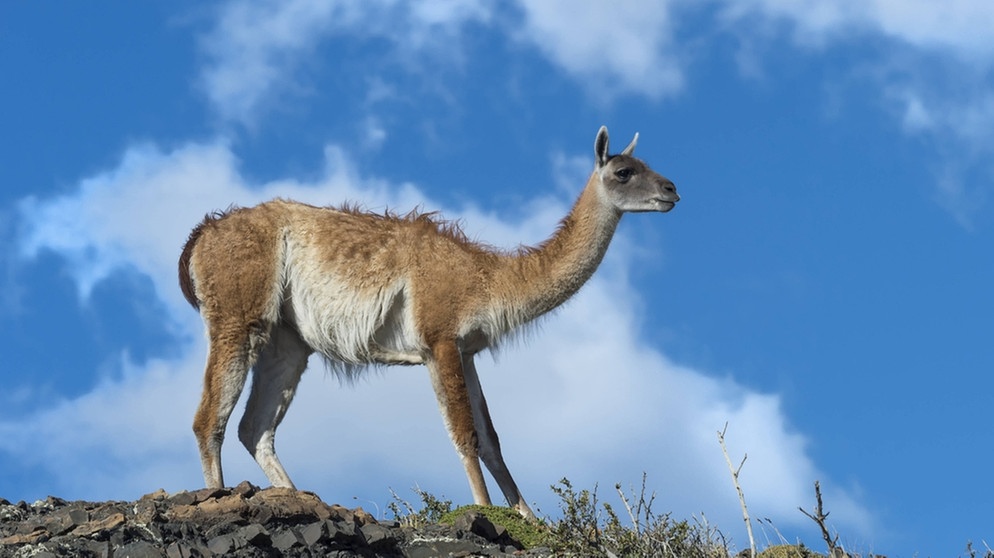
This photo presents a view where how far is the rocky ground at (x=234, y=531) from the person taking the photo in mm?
9797

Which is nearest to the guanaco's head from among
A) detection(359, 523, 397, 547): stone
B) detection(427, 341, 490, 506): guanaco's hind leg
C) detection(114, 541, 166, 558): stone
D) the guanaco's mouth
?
the guanaco's mouth

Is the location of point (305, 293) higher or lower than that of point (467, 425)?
higher

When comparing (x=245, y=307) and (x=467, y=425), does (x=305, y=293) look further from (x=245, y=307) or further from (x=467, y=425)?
(x=467, y=425)

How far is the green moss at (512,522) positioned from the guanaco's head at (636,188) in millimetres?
4309

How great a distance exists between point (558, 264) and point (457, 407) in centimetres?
239

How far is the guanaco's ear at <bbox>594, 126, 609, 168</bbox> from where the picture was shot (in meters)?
15.2

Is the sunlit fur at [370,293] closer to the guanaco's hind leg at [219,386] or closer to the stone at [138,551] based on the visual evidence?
the guanaco's hind leg at [219,386]

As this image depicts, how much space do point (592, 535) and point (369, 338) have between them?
4.75m

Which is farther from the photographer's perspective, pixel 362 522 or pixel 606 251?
pixel 606 251

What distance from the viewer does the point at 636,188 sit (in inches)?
586

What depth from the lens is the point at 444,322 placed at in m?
13.9

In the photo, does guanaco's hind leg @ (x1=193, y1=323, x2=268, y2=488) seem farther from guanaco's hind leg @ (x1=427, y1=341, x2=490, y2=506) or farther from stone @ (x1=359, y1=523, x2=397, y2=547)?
stone @ (x1=359, y1=523, x2=397, y2=547)

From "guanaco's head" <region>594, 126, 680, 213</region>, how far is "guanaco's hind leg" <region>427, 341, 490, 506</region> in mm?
2819

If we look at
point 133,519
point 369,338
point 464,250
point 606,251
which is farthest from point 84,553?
point 606,251
